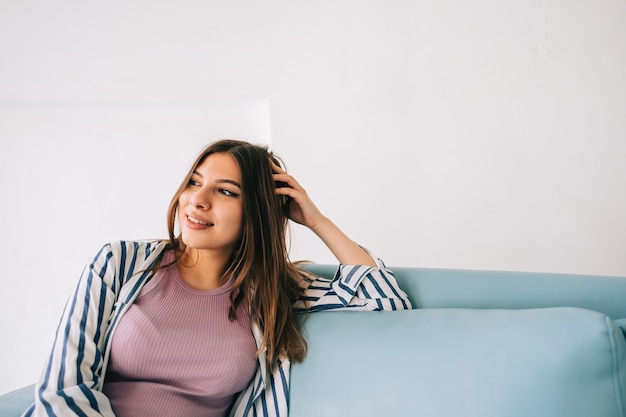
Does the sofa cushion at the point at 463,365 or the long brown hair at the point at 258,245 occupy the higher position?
the long brown hair at the point at 258,245

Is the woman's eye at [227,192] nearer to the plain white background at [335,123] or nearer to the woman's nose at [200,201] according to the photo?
the woman's nose at [200,201]

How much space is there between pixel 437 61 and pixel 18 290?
2.00m

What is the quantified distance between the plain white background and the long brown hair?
798 mm

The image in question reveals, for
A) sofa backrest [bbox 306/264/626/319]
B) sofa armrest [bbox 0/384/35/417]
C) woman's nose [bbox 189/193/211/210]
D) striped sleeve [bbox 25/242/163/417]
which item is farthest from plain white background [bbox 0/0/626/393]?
sofa armrest [bbox 0/384/35/417]

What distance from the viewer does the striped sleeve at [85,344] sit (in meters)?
1.08

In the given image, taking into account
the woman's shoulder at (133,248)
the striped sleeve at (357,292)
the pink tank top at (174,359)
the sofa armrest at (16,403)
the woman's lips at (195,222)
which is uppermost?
the woman's lips at (195,222)

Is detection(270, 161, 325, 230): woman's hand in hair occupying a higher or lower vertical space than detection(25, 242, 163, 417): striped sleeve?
higher

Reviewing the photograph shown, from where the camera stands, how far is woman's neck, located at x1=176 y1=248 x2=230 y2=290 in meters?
1.42

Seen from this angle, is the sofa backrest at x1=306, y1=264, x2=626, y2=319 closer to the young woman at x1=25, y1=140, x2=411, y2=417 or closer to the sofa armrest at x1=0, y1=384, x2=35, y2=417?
the young woman at x1=25, y1=140, x2=411, y2=417

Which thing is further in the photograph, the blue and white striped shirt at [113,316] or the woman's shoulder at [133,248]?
the woman's shoulder at [133,248]

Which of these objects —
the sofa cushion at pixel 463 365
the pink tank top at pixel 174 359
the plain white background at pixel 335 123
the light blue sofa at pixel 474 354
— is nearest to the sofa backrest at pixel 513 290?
the light blue sofa at pixel 474 354

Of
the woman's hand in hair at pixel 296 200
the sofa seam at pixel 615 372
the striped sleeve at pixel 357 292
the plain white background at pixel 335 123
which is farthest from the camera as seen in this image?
the plain white background at pixel 335 123

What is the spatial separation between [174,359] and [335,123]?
122 cm

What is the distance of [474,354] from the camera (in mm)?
1056
